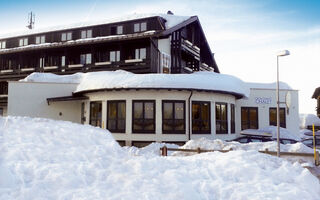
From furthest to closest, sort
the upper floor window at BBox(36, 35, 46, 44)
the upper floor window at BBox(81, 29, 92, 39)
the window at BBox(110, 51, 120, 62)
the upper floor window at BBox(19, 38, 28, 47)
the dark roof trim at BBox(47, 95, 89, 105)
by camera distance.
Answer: the upper floor window at BBox(19, 38, 28, 47) → the upper floor window at BBox(36, 35, 46, 44) → the upper floor window at BBox(81, 29, 92, 39) → the window at BBox(110, 51, 120, 62) → the dark roof trim at BBox(47, 95, 89, 105)

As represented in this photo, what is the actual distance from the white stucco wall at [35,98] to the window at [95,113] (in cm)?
260

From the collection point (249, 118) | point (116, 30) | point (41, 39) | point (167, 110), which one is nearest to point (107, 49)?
point (116, 30)

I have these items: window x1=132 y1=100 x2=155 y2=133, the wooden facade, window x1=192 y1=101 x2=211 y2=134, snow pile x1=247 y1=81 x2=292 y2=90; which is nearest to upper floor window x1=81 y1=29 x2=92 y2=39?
the wooden facade

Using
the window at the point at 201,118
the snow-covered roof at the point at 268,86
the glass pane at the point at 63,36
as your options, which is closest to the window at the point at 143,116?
the window at the point at 201,118

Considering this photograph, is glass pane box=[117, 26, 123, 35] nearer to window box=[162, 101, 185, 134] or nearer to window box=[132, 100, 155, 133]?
window box=[132, 100, 155, 133]

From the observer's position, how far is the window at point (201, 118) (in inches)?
711

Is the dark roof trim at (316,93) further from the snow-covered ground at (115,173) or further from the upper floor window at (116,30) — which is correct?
the snow-covered ground at (115,173)

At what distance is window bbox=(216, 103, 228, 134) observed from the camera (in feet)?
62.4

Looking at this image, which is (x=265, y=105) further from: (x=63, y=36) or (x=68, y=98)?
(x=63, y=36)

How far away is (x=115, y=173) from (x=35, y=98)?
16.8m

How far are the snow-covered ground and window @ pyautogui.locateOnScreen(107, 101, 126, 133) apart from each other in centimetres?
1009

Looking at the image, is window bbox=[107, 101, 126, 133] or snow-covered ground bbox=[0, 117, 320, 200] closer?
snow-covered ground bbox=[0, 117, 320, 200]

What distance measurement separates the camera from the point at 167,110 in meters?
17.8

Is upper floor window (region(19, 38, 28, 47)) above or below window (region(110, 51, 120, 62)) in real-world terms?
above
